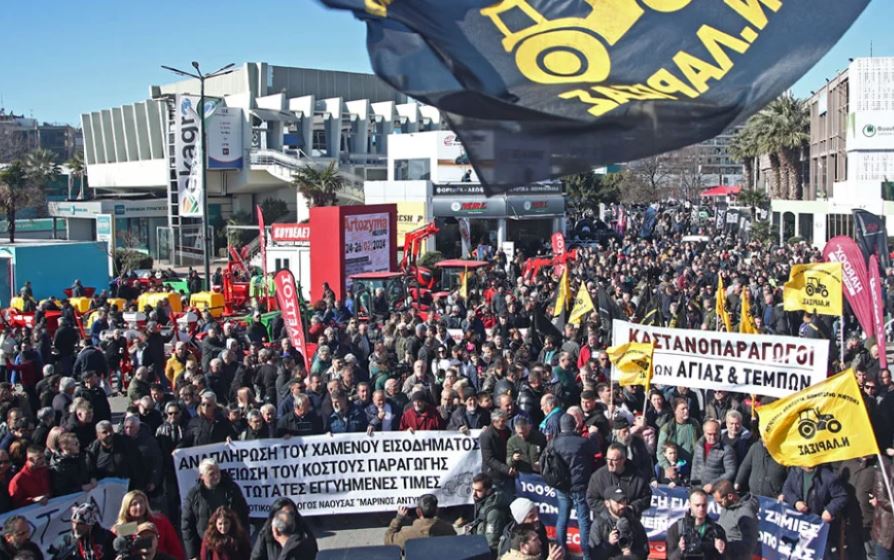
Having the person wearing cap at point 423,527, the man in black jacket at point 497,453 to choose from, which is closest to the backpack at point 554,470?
the man in black jacket at point 497,453

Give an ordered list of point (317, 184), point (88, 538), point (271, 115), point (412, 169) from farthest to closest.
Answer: point (271, 115) < point (317, 184) < point (412, 169) < point (88, 538)

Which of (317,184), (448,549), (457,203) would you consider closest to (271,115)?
(317,184)

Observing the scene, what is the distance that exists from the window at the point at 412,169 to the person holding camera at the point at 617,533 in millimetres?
45475

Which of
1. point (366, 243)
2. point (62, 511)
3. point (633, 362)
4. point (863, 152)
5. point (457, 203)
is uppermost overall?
point (863, 152)

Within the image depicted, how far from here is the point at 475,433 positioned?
9422 millimetres

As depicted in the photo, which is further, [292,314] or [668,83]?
[292,314]

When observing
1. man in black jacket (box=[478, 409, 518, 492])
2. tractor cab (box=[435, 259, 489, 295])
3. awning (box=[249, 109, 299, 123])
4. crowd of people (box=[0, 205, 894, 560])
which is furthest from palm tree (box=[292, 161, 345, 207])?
man in black jacket (box=[478, 409, 518, 492])

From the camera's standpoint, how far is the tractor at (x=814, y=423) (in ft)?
24.5

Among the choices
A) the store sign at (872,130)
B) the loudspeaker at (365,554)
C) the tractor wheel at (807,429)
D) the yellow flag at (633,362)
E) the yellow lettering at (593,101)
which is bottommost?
the loudspeaker at (365,554)

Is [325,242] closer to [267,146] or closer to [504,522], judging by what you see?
[504,522]

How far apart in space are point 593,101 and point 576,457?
3.19 meters

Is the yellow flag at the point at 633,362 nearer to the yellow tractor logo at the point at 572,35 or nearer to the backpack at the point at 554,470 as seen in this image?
the backpack at the point at 554,470

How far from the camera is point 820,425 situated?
7523 mm

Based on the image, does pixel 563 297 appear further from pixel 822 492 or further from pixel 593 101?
pixel 593 101
